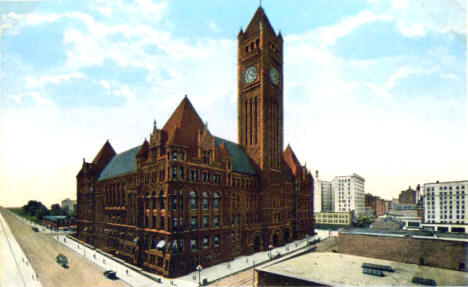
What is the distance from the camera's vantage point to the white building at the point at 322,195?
447 feet

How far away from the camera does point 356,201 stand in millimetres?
133750

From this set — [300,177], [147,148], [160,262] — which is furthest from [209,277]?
[300,177]

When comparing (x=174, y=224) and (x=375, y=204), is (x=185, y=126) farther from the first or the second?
(x=375, y=204)

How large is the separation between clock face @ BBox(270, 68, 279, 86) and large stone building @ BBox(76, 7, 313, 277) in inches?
22.1

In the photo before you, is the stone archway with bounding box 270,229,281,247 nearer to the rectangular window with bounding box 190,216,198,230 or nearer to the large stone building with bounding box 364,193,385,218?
the rectangular window with bounding box 190,216,198,230

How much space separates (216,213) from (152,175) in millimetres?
15118

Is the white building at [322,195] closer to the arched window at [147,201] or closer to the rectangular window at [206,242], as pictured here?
the rectangular window at [206,242]

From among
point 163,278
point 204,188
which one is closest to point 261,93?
point 204,188

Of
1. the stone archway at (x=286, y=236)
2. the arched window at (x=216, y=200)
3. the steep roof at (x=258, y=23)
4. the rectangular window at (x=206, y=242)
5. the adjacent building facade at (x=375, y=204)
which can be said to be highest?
the steep roof at (x=258, y=23)

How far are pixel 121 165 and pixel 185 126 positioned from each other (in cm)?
2933

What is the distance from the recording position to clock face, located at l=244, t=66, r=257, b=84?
2771 inches

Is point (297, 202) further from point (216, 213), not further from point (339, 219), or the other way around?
point (339, 219)

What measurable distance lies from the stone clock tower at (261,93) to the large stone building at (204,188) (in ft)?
0.90

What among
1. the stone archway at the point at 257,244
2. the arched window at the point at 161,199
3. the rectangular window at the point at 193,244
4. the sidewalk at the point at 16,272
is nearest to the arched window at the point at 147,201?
the arched window at the point at 161,199
